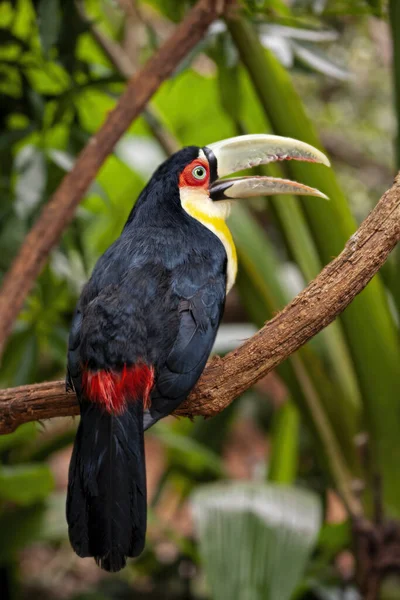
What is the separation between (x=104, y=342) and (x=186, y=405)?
0.18m

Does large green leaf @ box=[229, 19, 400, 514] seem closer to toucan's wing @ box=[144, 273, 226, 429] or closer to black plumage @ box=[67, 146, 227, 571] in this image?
black plumage @ box=[67, 146, 227, 571]

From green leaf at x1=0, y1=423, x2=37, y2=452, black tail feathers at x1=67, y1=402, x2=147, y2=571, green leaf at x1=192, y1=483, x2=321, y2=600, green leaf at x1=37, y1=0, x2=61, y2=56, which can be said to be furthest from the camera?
green leaf at x1=0, y1=423, x2=37, y2=452

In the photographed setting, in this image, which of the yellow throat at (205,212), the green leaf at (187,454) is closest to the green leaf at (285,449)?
the green leaf at (187,454)

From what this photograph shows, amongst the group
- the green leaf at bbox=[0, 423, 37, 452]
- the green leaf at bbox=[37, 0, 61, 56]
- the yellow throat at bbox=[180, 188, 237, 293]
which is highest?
the green leaf at bbox=[37, 0, 61, 56]

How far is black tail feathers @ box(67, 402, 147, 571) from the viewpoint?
50.4 inches

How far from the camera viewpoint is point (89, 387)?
1.35 metres

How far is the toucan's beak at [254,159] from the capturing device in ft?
5.44

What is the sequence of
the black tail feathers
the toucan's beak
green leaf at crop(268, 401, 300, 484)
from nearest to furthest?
the black tail feathers → the toucan's beak → green leaf at crop(268, 401, 300, 484)

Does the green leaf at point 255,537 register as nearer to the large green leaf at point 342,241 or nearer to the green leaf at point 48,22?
the large green leaf at point 342,241

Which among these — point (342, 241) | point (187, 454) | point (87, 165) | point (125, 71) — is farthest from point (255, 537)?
point (125, 71)

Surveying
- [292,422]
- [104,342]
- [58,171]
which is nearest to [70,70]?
[58,171]

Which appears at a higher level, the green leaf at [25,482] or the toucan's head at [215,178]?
the toucan's head at [215,178]

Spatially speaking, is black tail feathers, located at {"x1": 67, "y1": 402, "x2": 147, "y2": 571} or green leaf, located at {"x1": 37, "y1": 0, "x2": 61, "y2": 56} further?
green leaf, located at {"x1": 37, "y1": 0, "x2": 61, "y2": 56}

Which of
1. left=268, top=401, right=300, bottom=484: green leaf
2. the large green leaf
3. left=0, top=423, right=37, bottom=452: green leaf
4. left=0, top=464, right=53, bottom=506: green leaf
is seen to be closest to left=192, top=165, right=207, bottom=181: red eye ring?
the large green leaf
